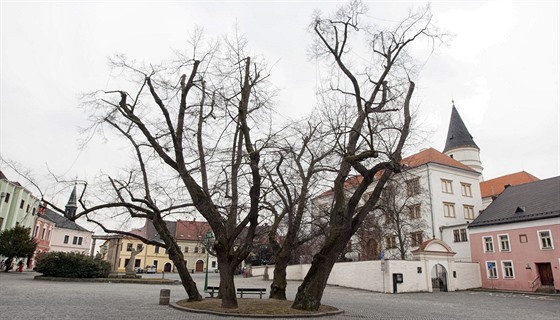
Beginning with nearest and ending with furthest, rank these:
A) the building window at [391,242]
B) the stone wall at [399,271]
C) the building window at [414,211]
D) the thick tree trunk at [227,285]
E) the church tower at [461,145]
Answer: the thick tree trunk at [227,285], the stone wall at [399,271], the building window at [414,211], the building window at [391,242], the church tower at [461,145]

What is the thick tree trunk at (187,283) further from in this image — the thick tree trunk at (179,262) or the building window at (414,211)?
the building window at (414,211)

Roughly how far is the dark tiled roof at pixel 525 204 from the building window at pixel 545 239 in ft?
4.04

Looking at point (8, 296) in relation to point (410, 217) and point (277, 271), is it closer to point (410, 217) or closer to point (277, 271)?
point (277, 271)

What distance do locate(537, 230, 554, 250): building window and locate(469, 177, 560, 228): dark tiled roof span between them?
1.23 m

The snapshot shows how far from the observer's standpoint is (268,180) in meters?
15.6

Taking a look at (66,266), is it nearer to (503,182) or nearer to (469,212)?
(469,212)

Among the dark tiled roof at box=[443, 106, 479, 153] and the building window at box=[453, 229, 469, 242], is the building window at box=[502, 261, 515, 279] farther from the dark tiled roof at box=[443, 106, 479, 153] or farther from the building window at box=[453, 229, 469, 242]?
the dark tiled roof at box=[443, 106, 479, 153]

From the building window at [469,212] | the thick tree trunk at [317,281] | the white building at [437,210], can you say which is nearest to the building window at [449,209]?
the white building at [437,210]

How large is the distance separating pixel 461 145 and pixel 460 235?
24110 millimetres

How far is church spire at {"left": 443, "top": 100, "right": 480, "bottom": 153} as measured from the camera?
6200 cm

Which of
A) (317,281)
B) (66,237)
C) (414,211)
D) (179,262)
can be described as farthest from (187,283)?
(66,237)

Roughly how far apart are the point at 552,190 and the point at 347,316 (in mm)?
30442

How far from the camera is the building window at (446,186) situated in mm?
45728

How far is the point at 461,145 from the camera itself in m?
61.7
